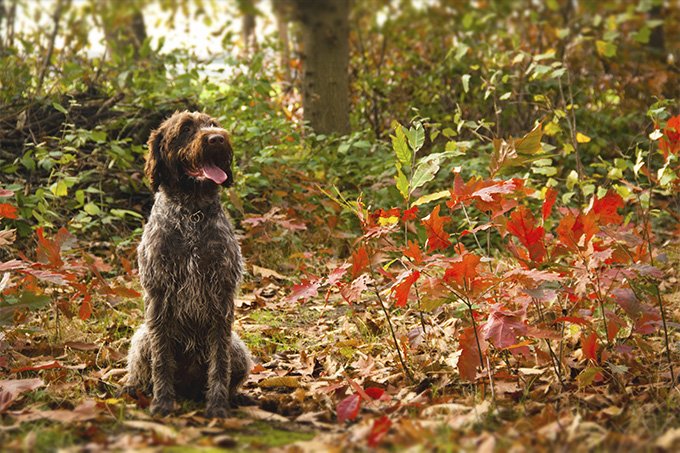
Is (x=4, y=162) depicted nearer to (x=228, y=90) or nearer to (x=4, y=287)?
(x=228, y=90)

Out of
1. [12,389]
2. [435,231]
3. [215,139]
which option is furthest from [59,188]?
[435,231]

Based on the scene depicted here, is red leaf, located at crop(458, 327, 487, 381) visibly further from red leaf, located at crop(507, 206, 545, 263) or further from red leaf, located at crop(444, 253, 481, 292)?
red leaf, located at crop(507, 206, 545, 263)

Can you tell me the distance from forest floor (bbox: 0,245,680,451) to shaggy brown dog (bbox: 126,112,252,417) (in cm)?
20

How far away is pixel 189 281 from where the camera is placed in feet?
13.2

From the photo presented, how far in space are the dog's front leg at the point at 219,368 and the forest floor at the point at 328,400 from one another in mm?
114

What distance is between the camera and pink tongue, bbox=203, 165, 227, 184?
409cm

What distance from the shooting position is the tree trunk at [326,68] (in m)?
9.38

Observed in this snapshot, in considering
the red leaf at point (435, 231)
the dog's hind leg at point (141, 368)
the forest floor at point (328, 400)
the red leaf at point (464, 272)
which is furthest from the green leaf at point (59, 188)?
→ the red leaf at point (464, 272)

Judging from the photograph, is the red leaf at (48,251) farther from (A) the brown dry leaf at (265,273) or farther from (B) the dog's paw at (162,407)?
(A) the brown dry leaf at (265,273)

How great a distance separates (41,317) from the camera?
219 inches

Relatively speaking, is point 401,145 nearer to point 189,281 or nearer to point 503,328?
point 503,328

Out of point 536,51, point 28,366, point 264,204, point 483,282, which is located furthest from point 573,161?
point 28,366

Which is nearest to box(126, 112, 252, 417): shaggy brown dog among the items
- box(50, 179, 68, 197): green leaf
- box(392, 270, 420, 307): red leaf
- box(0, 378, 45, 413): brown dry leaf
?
box(0, 378, 45, 413): brown dry leaf

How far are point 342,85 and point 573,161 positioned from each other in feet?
10.3
